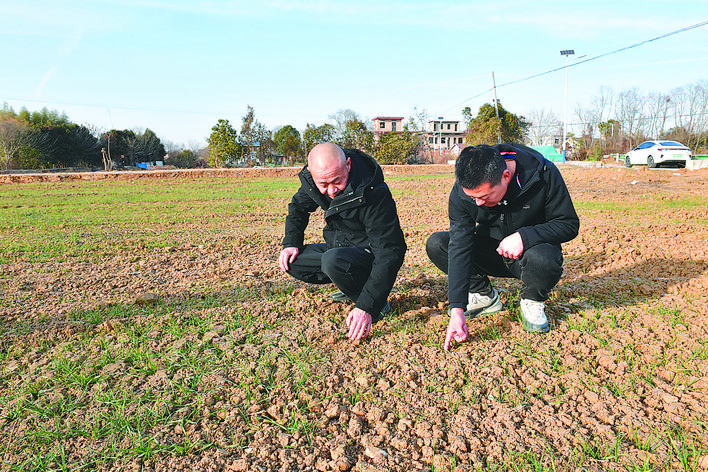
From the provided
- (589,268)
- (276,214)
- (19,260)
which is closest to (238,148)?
(276,214)

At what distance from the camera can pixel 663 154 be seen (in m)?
19.9

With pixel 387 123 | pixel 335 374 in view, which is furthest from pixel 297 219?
pixel 387 123

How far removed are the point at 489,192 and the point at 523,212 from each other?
559 mm

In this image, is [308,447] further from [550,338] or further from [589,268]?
Result: [589,268]

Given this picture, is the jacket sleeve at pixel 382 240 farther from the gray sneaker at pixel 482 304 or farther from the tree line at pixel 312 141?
the tree line at pixel 312 141

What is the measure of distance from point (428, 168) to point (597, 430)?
2783 cm

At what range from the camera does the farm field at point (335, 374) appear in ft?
6.98

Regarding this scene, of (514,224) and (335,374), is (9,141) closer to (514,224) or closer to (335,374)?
(335,374)

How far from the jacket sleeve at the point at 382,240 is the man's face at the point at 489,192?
1.72ft

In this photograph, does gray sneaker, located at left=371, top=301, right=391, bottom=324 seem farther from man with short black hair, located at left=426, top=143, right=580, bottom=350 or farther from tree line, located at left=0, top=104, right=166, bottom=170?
tree line, located at left=0, top=104, right=166, bottom=170

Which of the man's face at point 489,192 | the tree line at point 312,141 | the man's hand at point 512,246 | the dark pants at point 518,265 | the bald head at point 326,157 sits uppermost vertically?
the tree line at point 312,141

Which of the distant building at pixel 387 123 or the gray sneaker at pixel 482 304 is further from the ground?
the distant building at pixel 387 123

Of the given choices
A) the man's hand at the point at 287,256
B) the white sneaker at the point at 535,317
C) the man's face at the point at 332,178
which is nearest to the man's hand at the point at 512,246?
the white sneaker at the point at 535,317

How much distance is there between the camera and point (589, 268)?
15.9 feet
